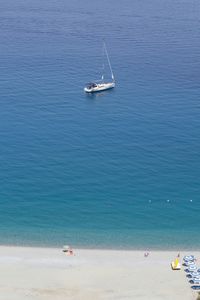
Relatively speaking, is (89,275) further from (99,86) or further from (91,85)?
(99,86)

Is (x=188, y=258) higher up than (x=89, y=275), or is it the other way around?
(x=188, y=258)

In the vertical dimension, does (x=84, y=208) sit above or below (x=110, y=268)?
above

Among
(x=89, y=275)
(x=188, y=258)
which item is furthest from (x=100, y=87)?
(x=89, y=275)

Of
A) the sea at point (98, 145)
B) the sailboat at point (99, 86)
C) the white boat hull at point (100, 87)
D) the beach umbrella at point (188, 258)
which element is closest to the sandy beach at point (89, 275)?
the beach umbrella at point (188, 258)

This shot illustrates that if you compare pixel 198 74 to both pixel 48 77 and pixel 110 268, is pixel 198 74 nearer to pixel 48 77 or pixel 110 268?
pixel 48 77

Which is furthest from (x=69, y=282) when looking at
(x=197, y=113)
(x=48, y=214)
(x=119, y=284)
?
(x=197, y=113)

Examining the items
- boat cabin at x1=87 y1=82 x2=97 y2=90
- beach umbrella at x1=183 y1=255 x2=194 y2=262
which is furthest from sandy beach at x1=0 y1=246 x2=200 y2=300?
boat cabin at x1=87 y1=82 x2=97 y2=90

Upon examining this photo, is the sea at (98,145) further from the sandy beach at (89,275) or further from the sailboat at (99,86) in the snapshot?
the sandy beach at (89,275)
